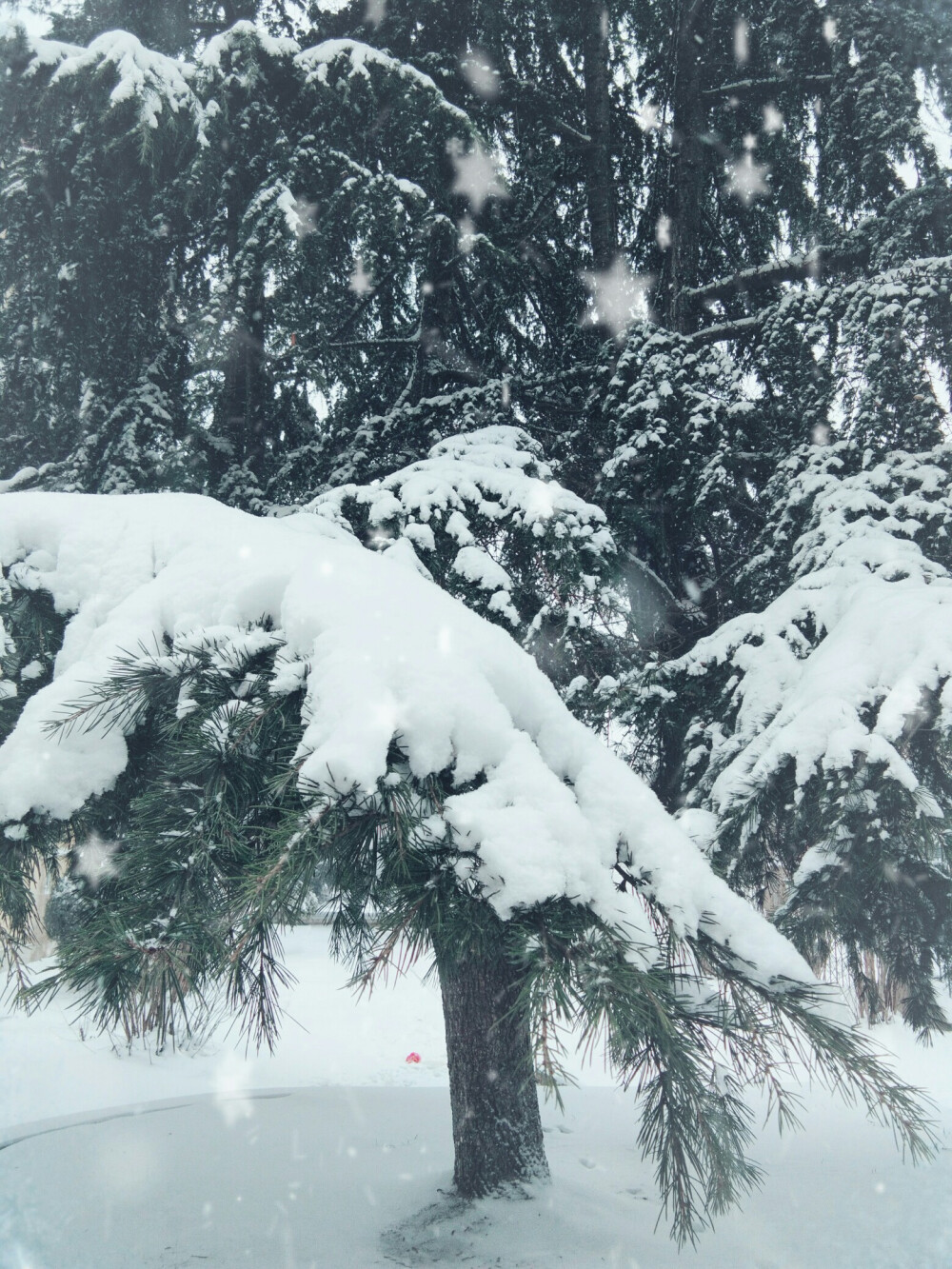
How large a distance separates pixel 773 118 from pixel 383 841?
19.6ft

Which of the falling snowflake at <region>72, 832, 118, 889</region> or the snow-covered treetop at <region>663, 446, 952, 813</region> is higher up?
the snow-covered treetop at <region>663, 446, 952, 813</region>

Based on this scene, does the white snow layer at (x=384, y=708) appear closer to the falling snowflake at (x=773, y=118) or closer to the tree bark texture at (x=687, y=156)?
the tree bark texture at (x=687, y=156)

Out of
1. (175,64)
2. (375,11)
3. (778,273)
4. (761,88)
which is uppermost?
(375,11)

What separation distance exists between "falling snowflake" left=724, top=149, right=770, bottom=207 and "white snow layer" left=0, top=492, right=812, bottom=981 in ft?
17.0

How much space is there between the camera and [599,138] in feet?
18.1

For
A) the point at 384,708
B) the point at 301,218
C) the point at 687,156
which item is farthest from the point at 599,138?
the point at 384,708

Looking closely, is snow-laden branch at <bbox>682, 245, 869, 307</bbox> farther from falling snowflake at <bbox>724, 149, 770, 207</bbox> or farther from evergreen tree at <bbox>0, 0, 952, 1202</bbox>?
falling snowflake at <bbox>724, 149, 770, 207</bbox>

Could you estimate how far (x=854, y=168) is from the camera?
4.58 m

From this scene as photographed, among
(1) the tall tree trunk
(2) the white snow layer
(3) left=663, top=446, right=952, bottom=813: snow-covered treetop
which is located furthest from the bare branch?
(2) the white snow layer

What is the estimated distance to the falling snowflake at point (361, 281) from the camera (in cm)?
492

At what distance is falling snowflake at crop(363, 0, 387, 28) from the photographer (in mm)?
4930

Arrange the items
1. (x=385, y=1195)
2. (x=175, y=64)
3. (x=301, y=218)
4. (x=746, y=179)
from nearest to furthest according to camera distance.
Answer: (x=385, y=1195), (x=175, y=64), (x=301, y=218), (x=746, y=179)

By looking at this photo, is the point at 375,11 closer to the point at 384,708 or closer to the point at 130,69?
the point at 130,69

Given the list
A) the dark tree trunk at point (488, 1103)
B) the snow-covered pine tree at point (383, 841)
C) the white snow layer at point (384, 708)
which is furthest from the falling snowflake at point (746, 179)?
the dark tree trunk at point (488, 1103)
